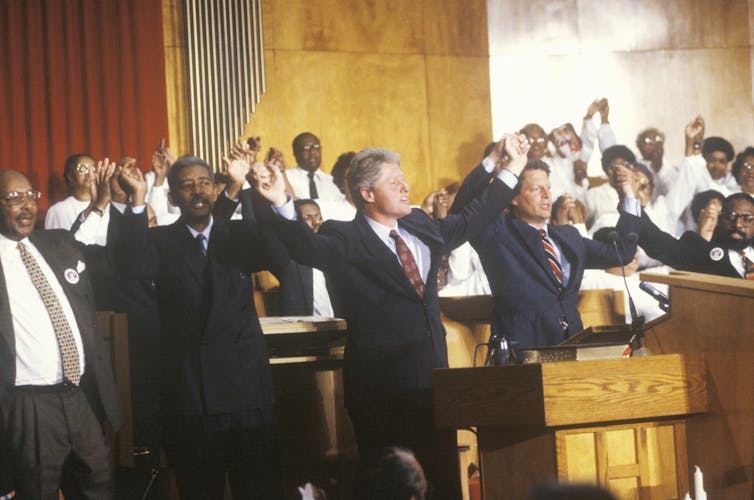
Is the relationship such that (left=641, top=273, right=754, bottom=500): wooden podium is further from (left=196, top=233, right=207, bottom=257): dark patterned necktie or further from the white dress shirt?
the white dress shirt

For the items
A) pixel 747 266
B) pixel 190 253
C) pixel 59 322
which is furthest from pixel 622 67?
pixel 59 322

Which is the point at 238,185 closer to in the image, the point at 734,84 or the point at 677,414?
the point at 677,414

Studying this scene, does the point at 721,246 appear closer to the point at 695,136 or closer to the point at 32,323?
the point at 695,136

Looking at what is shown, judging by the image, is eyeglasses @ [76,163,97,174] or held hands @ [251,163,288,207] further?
eyeglasses @ [76,163,97,174]

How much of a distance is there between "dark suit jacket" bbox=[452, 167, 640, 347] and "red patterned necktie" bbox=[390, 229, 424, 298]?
577 mm

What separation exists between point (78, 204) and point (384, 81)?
102 inches

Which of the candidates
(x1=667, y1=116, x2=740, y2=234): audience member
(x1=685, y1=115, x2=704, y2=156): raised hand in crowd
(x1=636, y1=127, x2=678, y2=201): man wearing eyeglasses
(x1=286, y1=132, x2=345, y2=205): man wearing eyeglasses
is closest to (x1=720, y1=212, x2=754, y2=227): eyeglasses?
(x1=667, y1=116, x2=740, y2=234): audience member

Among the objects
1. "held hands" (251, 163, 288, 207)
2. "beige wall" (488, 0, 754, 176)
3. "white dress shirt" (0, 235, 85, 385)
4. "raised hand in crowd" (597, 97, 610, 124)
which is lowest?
"white dress shirt" (0, 235, 85, 385)

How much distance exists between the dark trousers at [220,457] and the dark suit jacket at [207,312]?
7 centimetres

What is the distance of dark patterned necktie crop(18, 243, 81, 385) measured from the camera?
4027 mm

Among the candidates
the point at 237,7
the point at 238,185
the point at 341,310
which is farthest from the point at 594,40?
the point at 341,310

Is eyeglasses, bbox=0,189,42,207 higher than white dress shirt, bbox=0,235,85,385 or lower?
higher

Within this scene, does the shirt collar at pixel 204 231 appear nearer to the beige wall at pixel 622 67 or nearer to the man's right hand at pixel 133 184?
the man's right hand at pixel 133 184

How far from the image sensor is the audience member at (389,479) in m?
2.31
